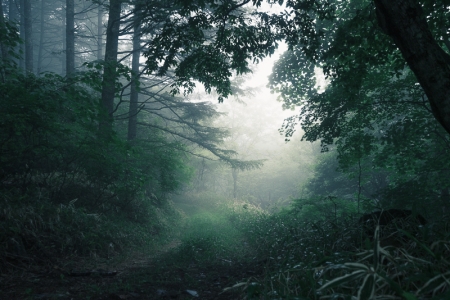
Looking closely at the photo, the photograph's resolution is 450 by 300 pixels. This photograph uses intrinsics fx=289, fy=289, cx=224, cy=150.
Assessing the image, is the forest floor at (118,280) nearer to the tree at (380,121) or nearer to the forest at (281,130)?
the forest at (281,130)

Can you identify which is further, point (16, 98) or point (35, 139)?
point (35, 139)

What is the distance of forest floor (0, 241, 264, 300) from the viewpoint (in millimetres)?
3703

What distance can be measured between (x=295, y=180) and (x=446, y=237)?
42.8 meters

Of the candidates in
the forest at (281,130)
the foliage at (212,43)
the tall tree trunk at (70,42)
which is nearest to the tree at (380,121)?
the forest at (281,130)

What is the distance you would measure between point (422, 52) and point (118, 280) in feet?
16.3

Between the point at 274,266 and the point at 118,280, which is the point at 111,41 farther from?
the point at 274,266

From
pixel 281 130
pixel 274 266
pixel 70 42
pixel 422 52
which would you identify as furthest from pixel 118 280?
pixel 70 42

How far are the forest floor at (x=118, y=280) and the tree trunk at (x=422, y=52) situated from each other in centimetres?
288

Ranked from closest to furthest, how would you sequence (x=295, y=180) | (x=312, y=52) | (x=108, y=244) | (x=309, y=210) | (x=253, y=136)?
(x=312, y=52)
(x=108, y=244)
(x=309, y=210)
(x=295, y=180)
(x=253, y=136)

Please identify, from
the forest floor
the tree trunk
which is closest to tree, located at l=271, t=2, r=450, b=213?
the tree trunk

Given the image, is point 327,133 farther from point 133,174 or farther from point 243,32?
point 133,174

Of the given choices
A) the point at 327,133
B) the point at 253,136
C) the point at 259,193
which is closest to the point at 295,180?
the point at 259,193

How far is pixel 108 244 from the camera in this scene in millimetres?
6910

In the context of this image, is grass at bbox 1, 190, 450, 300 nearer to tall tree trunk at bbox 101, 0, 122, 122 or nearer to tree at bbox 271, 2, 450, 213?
tree at bbox 271, 2, 450, 213
